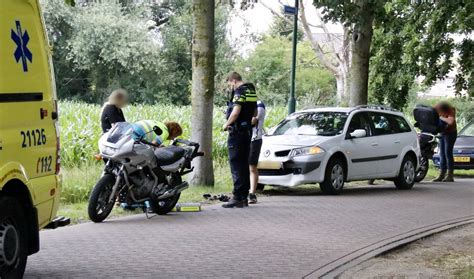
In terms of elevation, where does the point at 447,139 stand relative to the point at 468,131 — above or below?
above

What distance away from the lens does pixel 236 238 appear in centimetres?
944

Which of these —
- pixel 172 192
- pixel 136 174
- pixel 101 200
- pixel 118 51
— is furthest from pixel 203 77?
pixel 118 51

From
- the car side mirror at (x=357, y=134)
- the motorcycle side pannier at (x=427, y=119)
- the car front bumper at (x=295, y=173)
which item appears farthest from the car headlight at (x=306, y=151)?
the motorcycle side pannier at (x=427, y=119)

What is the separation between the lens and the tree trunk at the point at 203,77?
46.0ft

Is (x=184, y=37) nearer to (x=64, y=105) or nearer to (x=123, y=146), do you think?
(x=64, y=105)

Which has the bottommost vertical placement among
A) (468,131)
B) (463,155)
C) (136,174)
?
(463,155)

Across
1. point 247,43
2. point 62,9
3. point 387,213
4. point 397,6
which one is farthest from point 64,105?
point 247,43

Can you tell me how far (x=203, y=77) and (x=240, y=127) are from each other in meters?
2.47

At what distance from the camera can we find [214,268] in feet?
25.1

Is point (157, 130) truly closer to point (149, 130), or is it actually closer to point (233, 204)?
point (149, 130)

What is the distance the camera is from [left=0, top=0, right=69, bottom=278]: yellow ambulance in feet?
19.2

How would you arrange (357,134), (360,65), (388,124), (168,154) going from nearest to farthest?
(168,154) < (357,134) < (388,124) < (360,65)

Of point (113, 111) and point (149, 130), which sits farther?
point (113, 111)

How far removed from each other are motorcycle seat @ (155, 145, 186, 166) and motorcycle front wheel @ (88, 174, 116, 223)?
2.81 ft
